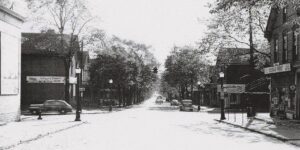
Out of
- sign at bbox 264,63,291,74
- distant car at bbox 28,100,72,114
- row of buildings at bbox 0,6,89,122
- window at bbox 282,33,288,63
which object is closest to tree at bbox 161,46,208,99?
row of buildings at bbox 0,6,89,122

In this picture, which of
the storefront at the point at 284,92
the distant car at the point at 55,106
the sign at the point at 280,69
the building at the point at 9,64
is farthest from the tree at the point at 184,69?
the building at the point at 9,64

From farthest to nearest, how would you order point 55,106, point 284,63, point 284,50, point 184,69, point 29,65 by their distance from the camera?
point 184,69 < point 29,65 < point 55,106 < point 284,50 < point 284,63

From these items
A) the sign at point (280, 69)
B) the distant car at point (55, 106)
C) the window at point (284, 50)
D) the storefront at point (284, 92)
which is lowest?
the distant car at point (55, 106)

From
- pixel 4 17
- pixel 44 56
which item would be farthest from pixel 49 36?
pixel 4 17

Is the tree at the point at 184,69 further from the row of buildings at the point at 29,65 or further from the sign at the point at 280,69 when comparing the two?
the sign at the point at 280,69

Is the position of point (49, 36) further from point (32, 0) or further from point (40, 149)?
point (40, 149)

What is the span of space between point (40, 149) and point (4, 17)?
1385 centimetres

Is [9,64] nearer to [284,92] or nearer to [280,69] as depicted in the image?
[280,69]

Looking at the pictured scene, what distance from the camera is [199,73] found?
221 feet

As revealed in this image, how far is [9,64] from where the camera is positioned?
25.5 metres

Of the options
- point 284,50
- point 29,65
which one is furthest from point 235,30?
point 29,65

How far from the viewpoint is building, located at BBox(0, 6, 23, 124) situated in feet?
79.7

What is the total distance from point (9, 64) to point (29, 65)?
90.2ft

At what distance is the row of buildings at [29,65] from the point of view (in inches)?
974
